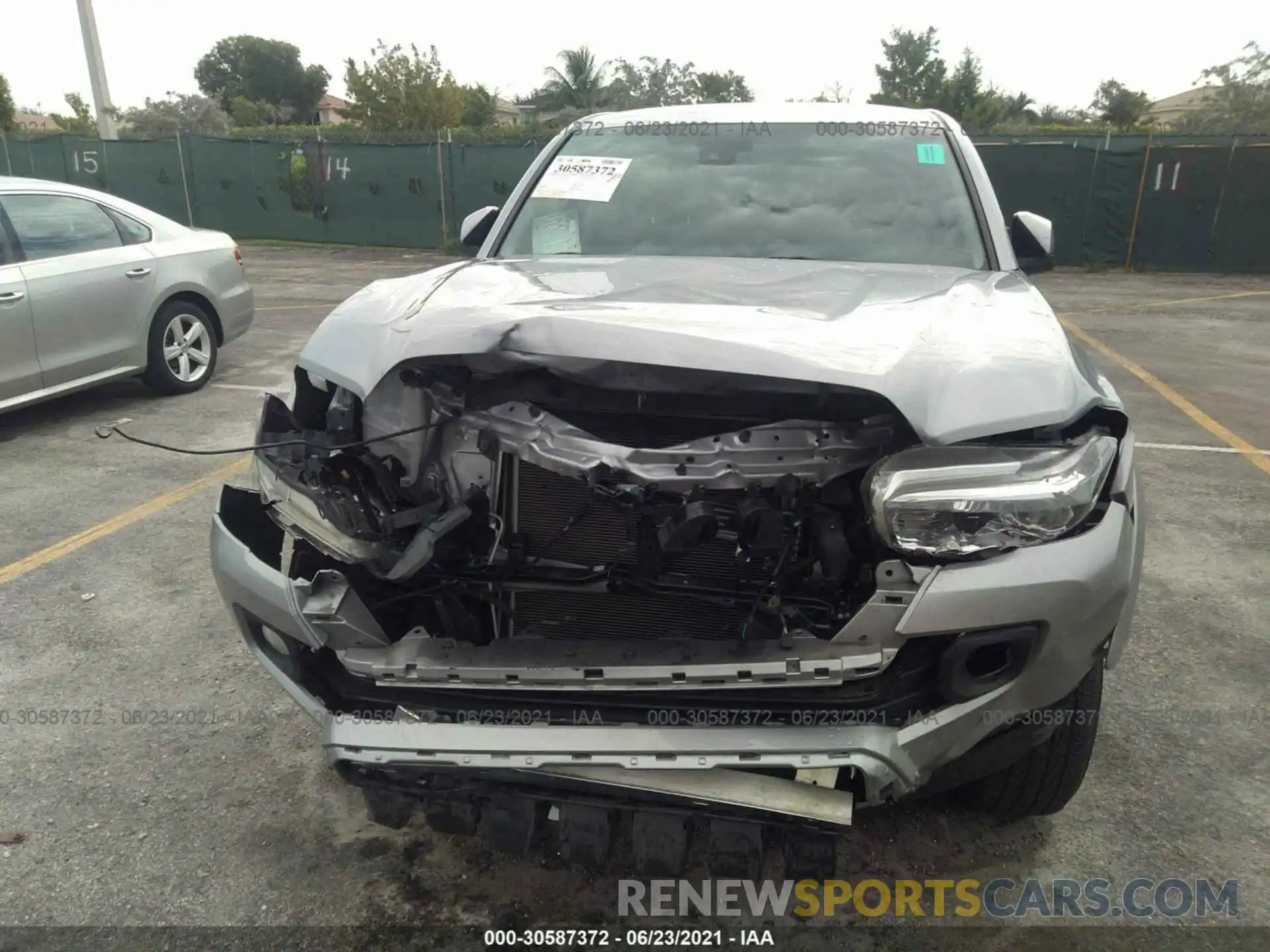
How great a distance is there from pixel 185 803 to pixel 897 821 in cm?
195

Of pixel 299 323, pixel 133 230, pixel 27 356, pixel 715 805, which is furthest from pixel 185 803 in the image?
pixel 299 323

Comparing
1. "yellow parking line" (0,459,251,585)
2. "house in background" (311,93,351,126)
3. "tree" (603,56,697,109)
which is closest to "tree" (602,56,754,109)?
"tree" (603,56,697,109)

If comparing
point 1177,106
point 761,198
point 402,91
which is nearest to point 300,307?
point 761,198

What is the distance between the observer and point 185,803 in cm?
253

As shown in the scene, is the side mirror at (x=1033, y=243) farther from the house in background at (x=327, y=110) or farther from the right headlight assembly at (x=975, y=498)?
the house in background at (x=327, y=110)

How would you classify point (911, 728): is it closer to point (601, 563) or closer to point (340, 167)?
point (601, 563)

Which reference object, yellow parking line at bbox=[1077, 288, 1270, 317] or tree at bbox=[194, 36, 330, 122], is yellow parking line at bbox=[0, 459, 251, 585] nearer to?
yellow parking line at bbox=[1077, 288, 1270, 317]

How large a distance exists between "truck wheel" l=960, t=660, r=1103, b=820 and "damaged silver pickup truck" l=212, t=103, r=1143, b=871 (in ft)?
0.03

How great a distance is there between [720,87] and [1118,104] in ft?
74.4

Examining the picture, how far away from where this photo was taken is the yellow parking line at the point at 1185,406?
18.0 feet

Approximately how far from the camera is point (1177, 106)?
180 feet

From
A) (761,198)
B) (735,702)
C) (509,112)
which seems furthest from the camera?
(509,112)

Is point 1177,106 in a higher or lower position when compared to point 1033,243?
higher

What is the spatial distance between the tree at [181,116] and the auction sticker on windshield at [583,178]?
51237mm
